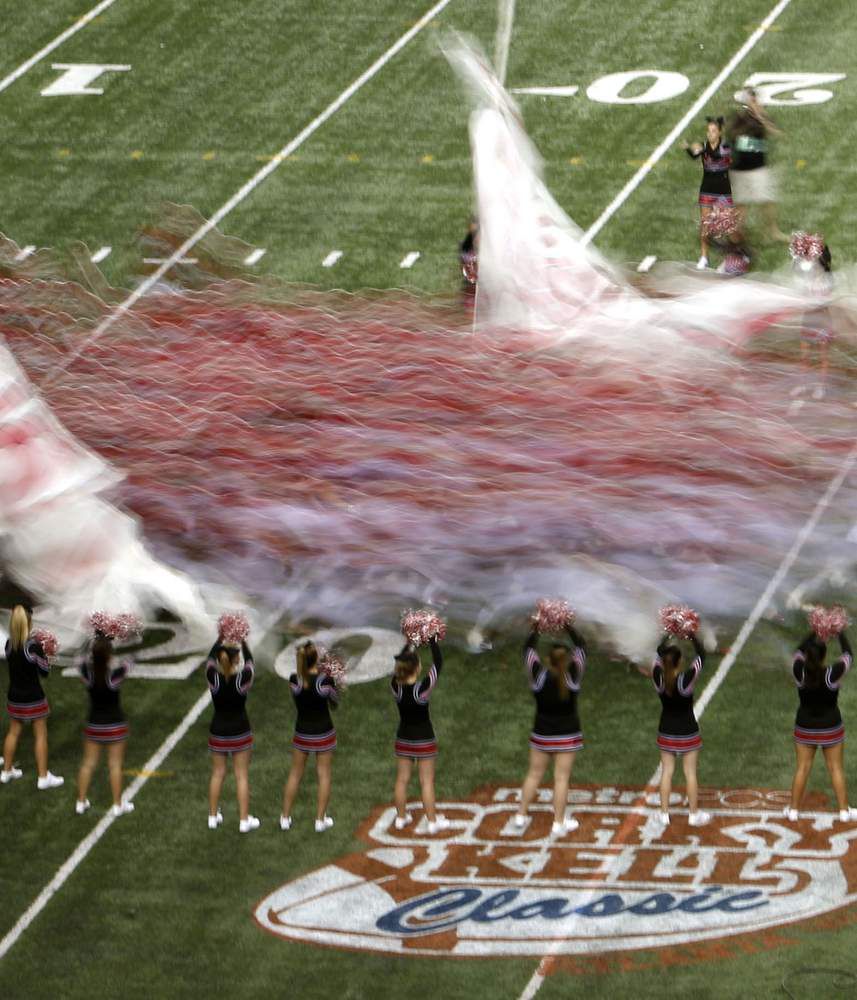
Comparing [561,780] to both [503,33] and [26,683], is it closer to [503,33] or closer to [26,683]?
[26,683]

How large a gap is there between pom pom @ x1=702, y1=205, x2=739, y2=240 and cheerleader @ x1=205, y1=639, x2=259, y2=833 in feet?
29.3

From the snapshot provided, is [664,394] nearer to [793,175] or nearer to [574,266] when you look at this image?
[574,266]

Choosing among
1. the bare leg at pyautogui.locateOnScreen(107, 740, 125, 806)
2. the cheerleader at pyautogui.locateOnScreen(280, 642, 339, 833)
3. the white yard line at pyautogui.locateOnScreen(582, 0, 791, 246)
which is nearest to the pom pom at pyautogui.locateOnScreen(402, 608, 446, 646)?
the cheerleader at pyautogui.locateOnScreen(280, 642, 339, 833)

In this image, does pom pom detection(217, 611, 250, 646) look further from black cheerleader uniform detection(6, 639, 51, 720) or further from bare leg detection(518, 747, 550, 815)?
bare leg detection(518, 747, 550, 815)

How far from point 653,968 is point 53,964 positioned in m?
3.48

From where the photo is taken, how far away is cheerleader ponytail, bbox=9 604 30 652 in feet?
49.7

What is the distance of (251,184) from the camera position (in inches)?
1037

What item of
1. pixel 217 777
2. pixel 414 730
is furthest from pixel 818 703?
pixel 217 777

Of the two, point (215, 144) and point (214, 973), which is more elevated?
point (215, 144)

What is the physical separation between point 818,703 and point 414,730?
8.23 ft

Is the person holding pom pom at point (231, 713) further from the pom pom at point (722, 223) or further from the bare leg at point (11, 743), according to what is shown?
the pom pom at point (722, 223)

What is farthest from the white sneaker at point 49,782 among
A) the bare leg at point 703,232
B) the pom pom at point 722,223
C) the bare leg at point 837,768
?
the bare leg at point 703,232

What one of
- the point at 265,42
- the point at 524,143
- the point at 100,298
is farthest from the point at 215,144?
the point at 524,143

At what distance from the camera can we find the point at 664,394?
1892 centimetres
